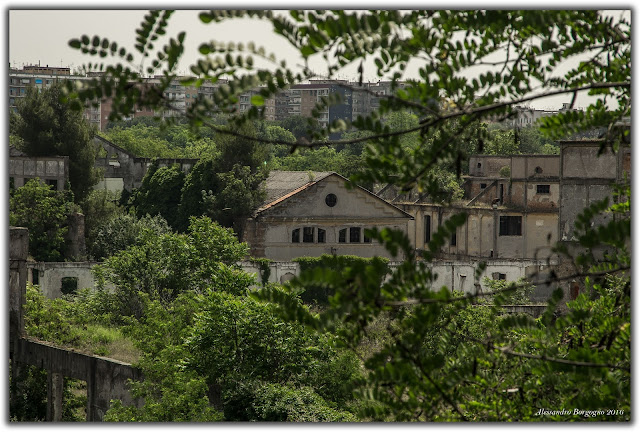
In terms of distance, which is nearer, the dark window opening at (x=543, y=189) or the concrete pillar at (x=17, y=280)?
the concrete pillar at (x=17, y=280)

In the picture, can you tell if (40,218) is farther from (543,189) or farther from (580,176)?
(580,176)

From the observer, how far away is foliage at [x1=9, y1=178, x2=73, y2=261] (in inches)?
1491

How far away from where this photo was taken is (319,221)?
39781 mm

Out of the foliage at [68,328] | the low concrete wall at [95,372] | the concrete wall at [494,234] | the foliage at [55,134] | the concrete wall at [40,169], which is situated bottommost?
the low concrete wall at [95,372]

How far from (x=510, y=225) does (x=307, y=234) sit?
980 cm

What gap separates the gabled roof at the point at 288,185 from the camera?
39.8 metres

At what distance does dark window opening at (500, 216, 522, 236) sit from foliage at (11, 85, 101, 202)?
16.8 m

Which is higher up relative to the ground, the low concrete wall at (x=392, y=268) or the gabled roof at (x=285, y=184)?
the gabled roof at (x=285, y=184)

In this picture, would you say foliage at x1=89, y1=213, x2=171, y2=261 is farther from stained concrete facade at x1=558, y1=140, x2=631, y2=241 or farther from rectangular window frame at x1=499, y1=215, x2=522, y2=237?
stained concrete facade at x1=558, y1=140, x2=631, y2=241

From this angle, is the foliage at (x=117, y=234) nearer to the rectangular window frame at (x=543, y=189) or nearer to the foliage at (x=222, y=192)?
the foliage at (x=222, y=192)

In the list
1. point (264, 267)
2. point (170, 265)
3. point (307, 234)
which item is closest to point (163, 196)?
point (307, 234)

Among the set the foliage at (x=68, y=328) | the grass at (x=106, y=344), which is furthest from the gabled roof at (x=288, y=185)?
the grass at (x=106, y=344)

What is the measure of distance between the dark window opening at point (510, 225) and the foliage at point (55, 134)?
1683 centimetres

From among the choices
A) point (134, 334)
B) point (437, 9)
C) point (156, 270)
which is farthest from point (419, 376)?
point (156, 270)
